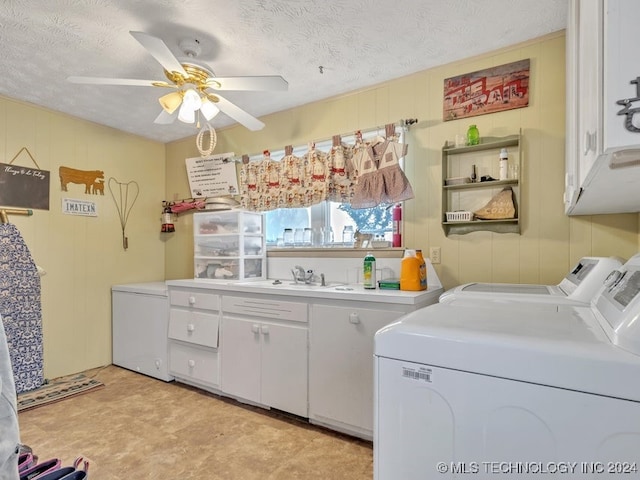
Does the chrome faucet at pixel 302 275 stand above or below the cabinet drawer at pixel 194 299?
above

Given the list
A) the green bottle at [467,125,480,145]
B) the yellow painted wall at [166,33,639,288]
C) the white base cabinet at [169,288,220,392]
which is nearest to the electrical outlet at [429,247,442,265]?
the yellow painted wall at [166,33,639,288]

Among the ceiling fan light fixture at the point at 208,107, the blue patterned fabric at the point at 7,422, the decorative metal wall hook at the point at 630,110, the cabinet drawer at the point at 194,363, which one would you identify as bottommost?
the cabinet drawer at the point at 194,363

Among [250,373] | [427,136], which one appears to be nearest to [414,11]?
[427,136]

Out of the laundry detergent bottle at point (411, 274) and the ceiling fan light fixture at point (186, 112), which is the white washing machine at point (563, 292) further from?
the ceiling fan light fixture at point (186, 112)

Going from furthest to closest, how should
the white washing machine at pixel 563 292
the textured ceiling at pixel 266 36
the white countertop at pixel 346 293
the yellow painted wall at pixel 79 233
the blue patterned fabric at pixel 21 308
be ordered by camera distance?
1. the yellow painted wall at pixel 79 233
2. the blue patterned fabric at pixel 21 308
3. the white countertop at pixel 346 293
4. the textured ceiling at pixel 266 36
5. the white washing machine at pixel 563 292

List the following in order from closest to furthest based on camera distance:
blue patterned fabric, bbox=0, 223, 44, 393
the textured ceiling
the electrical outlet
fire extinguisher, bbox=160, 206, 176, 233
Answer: the textured ceiling
the electrical outlet
blue patterned fabric, bbox=0, 223, 44, 393
fire extinguisher, bbox=160, 206, 176, 233

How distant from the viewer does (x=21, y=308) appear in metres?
2.62

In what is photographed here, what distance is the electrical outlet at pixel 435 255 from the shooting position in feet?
7.57

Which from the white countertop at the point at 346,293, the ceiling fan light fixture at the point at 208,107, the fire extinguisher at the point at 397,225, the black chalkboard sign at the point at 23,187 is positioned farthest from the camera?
the black chalkboard sign at the point at 23,187

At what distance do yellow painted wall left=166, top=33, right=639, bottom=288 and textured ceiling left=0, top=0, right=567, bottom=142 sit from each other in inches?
5.0

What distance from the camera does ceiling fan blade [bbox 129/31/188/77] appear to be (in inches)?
56.9

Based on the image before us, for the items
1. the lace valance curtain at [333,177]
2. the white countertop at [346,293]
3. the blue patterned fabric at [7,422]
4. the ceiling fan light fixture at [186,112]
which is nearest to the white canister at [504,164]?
the lace valance curtain at [333,177]

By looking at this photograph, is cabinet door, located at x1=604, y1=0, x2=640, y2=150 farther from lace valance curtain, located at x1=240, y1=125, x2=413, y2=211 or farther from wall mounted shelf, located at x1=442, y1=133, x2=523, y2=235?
lace valance curtain, located at x1=240, y1=125, x2=413, y2=211

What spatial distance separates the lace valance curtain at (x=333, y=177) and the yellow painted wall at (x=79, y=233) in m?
1.35
